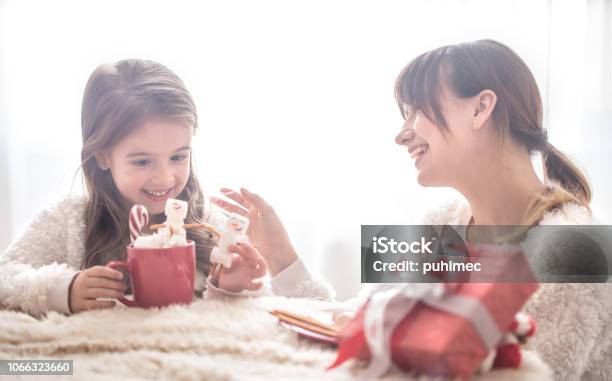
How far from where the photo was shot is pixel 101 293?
697 mm

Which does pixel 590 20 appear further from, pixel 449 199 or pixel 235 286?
pixel 235 286

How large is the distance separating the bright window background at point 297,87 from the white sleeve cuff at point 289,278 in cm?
8

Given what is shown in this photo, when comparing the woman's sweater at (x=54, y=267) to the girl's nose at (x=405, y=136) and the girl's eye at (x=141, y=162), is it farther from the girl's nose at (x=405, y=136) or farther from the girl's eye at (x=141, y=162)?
the girl's nose at (x=405, y=136)

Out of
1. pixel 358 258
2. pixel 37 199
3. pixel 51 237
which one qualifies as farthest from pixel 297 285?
pixel 37 199

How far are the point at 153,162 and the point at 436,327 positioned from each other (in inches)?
20.8

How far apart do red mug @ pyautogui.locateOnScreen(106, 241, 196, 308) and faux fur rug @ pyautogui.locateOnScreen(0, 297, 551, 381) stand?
0.07 ft

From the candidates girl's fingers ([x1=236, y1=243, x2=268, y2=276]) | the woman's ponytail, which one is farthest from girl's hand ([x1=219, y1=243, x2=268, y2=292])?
the woman's ponytail

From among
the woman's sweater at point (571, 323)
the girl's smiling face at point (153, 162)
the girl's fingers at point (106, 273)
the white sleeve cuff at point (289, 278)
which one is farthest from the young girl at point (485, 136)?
the girl's fingers at point (106, 273)

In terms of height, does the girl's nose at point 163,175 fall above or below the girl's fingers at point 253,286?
above

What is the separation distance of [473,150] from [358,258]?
27 cm

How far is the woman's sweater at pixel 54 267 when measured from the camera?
718 mm

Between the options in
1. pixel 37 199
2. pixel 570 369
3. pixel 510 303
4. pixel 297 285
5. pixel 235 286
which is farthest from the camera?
pixel 37 199

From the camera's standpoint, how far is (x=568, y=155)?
0.80 metres

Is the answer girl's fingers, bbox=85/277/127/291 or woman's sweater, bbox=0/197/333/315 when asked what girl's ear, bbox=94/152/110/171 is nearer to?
woman's sweater, bbox=0/197/333/315
